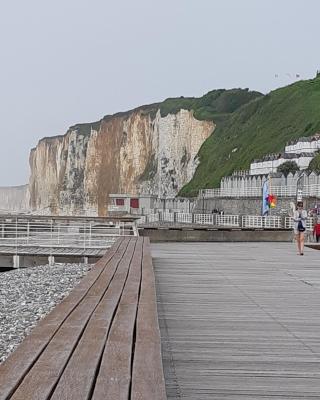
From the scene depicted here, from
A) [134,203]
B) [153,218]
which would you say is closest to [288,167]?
Answer: [153,218]

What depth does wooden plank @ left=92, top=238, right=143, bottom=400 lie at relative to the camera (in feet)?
10.1

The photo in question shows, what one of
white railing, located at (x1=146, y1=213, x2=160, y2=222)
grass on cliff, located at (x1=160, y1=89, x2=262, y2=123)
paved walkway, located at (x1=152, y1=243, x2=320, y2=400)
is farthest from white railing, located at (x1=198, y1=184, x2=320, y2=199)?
grass on cliff, located at (x1=160, y1=89, x2=262, y2=123)

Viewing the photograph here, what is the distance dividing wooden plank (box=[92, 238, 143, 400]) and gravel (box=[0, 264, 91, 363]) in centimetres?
154

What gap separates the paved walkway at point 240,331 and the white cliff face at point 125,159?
105m

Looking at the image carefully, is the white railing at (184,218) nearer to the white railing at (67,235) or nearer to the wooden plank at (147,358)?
the white railing at (67,235)

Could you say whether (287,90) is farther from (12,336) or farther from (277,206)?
(12,336)

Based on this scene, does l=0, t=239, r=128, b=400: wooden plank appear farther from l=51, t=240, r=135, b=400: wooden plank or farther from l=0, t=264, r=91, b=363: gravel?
l=0, t=264, r=91, b=363: gravel

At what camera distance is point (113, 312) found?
216 inches

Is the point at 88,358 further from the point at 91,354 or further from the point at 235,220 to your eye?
the point at 235,220

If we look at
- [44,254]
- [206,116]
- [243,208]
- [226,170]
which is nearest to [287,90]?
[206,116]

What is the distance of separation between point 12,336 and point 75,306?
6.83ft

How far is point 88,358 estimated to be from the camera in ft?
12.2

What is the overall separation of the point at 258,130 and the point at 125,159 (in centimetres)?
2546

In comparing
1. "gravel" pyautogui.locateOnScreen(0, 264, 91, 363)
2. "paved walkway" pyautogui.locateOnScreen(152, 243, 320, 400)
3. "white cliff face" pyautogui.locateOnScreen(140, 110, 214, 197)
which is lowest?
"gravel" pyautogui.locateOnScreen(0, 264, 91, 363)
